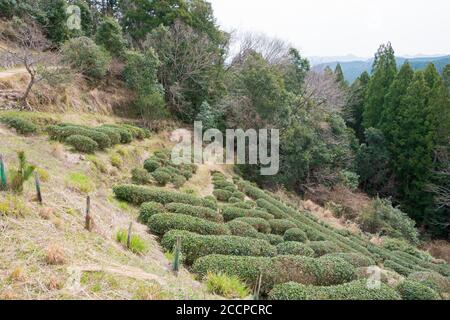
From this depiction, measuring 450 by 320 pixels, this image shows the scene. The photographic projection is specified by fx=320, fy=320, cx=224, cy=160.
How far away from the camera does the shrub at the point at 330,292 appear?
17.7 ft

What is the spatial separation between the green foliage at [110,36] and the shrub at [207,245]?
1649cm

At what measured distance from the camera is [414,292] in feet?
23.5

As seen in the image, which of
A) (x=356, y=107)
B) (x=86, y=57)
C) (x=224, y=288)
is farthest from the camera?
(x=356, y=107)

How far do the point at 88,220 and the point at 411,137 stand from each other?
27.2 meters

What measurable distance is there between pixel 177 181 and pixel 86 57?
9.52 meters

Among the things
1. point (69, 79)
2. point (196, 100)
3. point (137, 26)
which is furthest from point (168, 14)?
point (69, 79)

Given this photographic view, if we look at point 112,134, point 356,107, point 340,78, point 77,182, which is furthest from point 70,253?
point 340,78

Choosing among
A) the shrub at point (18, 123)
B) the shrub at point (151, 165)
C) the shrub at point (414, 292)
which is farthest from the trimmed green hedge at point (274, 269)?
the shrub at point (18, 123)

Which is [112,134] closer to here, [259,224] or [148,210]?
[148,210]

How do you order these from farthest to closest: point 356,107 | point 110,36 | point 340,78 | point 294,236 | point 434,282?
point 340,78, point 356,107, point 110,36, point 294,236, point 434,282

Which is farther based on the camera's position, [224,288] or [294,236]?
[294,236]

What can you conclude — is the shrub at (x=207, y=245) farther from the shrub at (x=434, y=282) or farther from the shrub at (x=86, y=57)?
the shrub at (x=86, y=57)

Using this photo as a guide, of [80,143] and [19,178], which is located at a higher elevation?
[80,143]

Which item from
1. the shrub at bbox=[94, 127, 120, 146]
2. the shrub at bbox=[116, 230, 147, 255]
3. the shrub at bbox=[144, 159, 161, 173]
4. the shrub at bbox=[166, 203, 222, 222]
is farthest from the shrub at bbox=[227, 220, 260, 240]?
the shrub at bbox=[94, 127, 120, 146]
